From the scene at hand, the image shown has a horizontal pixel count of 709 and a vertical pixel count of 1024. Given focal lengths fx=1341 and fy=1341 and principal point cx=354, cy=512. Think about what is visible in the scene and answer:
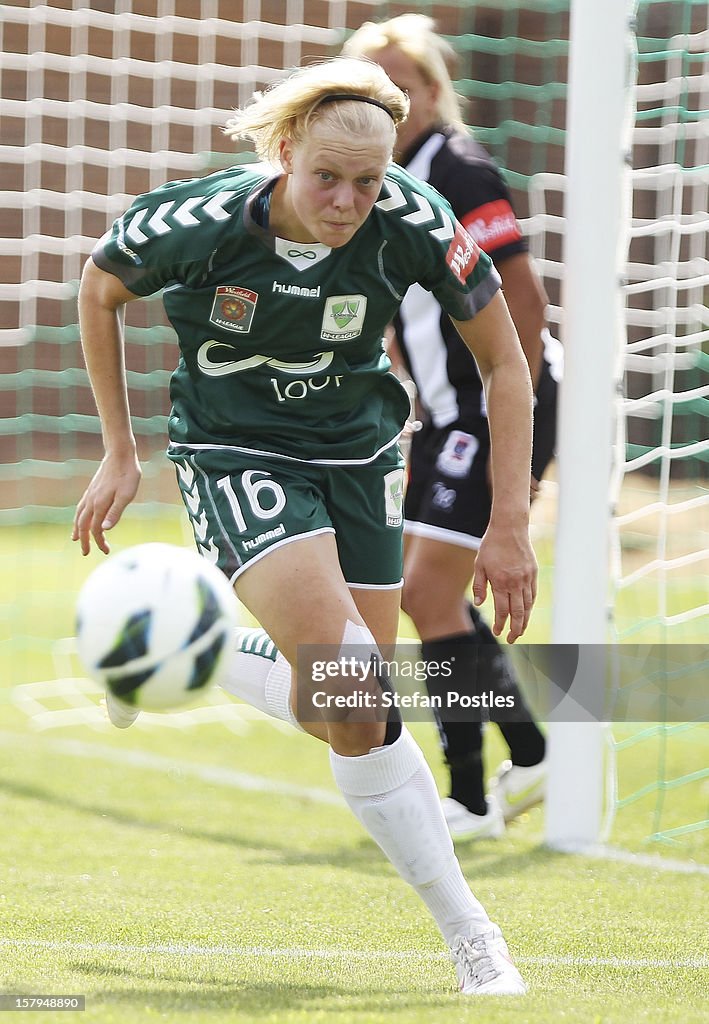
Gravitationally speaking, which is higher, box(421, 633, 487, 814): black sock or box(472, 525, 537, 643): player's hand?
box(472, 525, 537, 643): player's hand

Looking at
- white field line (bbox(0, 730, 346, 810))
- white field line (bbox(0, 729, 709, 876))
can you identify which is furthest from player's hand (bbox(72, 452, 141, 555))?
white field line (bbox(0, 730, 346, 810))

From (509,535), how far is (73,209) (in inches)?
181

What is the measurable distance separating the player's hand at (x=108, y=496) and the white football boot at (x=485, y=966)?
3.61ft

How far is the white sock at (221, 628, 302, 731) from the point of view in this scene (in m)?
3.55

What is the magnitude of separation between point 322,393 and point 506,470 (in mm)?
427

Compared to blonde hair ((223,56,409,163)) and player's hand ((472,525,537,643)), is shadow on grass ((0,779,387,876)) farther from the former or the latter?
blonde hair ((223,56,409,163))

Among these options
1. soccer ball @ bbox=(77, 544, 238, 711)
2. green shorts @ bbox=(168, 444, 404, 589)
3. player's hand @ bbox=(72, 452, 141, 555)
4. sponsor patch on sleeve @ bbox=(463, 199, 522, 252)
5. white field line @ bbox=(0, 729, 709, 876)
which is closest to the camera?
soccer ball @ bbox=(77, 544, 238, 711)

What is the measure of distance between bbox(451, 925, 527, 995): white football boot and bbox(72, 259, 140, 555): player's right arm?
1.11 m

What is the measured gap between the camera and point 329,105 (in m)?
2.62

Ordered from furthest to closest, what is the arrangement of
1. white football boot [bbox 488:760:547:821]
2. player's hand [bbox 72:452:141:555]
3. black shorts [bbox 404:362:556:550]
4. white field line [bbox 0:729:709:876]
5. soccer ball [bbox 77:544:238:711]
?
white field line [bbox 0:729:709:876] → white football boot [bbox 488:760:547:821] → black shorts [bbox 404:362:556:550] → player's hand [bbox 72:452:141:555] → soccer ball [bbox 77:544:238:711]

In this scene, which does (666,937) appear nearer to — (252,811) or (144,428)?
(252,811)

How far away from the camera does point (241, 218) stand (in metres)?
2.75

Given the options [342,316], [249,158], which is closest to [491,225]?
[342,316]

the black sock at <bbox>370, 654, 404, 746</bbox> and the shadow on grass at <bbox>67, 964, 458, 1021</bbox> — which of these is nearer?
the shadow on grass at <bbox>67, 964, 458, 1021</bbox>
